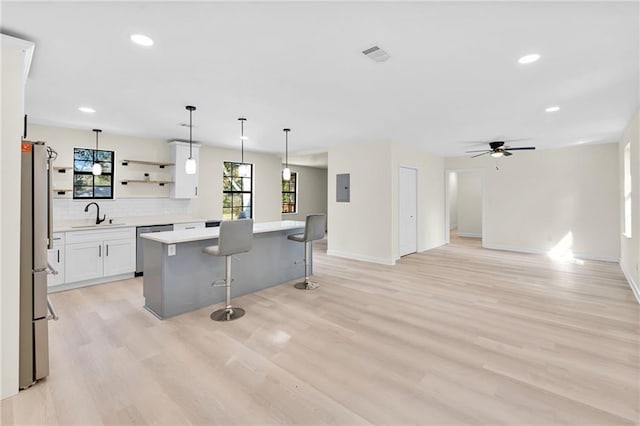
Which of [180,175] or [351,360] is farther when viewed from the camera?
[180,175]

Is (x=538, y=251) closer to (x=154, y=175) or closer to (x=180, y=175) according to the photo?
(x=180, y=175)

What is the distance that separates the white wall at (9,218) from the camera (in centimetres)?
198

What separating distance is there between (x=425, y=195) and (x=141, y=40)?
262 inches

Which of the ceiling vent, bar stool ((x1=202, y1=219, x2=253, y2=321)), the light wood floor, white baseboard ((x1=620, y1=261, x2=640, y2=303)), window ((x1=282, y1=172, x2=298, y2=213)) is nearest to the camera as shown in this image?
the light wood floor

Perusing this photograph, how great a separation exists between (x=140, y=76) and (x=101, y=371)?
2.63 m

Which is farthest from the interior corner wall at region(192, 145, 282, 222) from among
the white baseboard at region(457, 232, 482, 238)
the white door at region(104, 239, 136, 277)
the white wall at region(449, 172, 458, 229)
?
the white baseboard at region(457, 232, 482, 238)

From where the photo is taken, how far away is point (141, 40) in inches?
88.5

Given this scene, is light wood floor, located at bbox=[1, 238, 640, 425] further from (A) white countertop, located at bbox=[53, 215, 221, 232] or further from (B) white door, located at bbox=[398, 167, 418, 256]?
(B) white door, located at bbox=[398, 167, 418, 256]

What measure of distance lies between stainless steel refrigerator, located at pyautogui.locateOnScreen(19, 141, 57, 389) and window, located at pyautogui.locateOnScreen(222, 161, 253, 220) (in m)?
4.90

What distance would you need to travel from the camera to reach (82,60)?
2594 millimetres

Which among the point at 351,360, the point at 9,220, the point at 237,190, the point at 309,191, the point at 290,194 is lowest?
the point at 351,360

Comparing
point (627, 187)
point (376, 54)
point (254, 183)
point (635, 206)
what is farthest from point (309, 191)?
point (376, 54)

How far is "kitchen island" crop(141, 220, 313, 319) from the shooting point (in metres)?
3.33

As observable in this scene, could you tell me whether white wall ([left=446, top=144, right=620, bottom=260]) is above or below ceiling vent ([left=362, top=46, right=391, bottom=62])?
below
